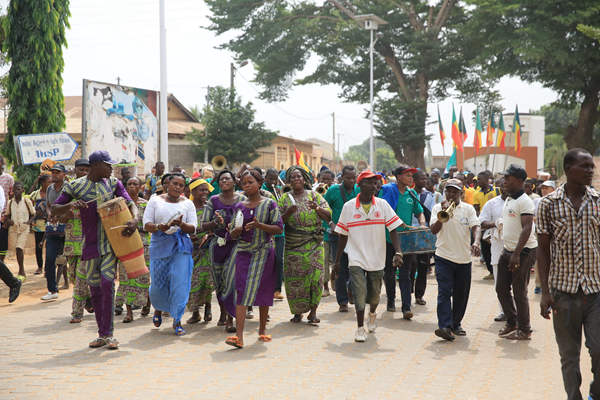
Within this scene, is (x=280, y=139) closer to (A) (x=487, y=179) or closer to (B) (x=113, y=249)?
(A) (x=487, y=179)

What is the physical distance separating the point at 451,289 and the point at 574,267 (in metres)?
2.80

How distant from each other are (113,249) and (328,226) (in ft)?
13.2

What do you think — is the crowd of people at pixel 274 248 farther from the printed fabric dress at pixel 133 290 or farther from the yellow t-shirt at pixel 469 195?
the yellow t-shirt at pixel 469 195

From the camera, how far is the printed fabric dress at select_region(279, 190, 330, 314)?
315 inches

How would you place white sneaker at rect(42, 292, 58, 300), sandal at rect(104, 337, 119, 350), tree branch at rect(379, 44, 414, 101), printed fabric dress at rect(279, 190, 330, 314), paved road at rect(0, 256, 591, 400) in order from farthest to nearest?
tree branch at rect(379, 44, 414, 101)
white sneaker at rect(42, 292, 58, 300)
printed fabric dress at rect(279, 190, 330, 314)
sandal at rect(104, 337, 119, 350)
paved road at rect(0, 256, 591, 400)

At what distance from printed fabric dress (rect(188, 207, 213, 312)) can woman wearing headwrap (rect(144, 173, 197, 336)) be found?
62 cm

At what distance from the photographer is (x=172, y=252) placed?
7.38 meters

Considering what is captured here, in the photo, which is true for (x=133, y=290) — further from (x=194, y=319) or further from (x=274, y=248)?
(x=274, y=248)

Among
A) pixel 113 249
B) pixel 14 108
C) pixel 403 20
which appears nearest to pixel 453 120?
pixel 403 20

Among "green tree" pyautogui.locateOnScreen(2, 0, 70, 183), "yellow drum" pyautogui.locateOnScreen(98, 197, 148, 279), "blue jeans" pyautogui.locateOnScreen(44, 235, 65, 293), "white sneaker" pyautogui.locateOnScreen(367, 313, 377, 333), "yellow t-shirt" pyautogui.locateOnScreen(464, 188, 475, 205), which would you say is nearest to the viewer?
"yellow drum" pyautogui.locateOnScreen(98, 197, 148, 279)

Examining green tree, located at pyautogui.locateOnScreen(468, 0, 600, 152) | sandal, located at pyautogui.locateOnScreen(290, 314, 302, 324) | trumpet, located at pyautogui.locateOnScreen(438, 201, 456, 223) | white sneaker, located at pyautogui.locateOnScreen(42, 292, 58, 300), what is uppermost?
green tree, located at pyautogui.locateOnScreen(468, 0, 600, 152)

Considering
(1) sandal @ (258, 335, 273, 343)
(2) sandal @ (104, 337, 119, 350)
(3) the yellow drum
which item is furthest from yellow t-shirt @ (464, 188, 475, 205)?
(2) sandal @ (104, 337, 119, 350)

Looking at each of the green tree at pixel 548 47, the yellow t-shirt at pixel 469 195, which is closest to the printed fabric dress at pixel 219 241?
the yellow t-shirt at pixel 469 195

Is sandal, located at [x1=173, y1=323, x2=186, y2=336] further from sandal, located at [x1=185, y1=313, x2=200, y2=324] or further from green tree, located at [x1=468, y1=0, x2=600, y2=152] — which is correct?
green tree, located at [x1=468, y1=0, x2=600, y2=152]
